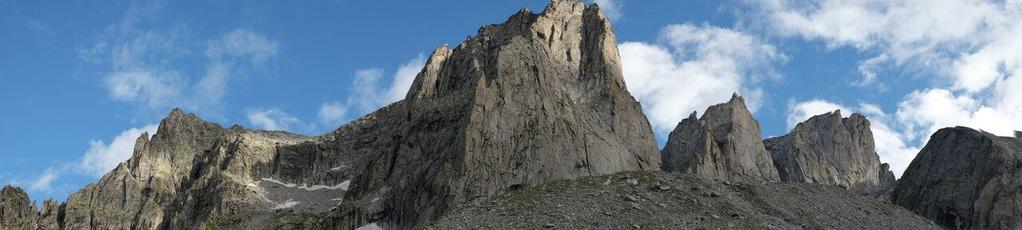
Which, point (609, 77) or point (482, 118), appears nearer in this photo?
point (482, 118)

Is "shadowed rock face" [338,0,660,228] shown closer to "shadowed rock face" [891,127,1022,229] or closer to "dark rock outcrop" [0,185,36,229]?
"shadowed rock face" [891,127,1022,229]

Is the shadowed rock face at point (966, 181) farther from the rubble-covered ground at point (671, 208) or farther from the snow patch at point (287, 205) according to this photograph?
the snow patch at point (287, 205)

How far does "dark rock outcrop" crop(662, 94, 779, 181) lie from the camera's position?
168m

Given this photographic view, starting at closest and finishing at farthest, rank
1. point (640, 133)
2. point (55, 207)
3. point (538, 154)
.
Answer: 1. point (538, 154)
2. point (640, 133)
3. point (55, 207)

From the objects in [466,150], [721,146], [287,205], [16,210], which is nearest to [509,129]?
[466,150]

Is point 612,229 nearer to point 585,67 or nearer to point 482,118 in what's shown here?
point 482,118

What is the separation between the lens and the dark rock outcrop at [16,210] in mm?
181750

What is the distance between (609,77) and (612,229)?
91.3 meters

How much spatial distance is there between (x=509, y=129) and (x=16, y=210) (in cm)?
10057

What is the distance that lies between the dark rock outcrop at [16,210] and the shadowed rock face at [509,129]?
6222 centimetres

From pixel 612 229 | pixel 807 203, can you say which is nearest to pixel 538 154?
pixel 807 203

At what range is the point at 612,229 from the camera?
263 feet

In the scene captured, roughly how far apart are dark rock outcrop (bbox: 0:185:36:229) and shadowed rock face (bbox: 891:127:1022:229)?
443 feet

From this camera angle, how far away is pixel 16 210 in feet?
607
